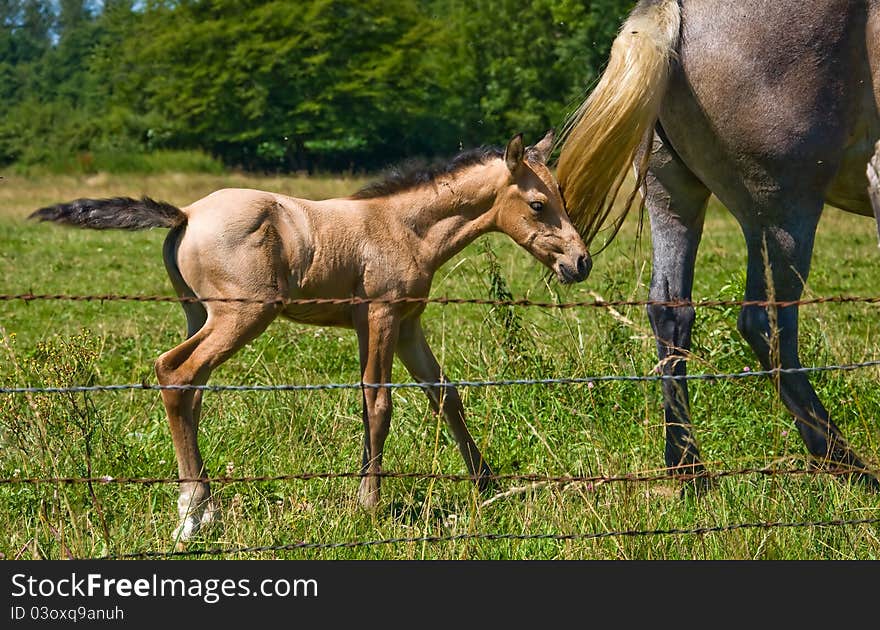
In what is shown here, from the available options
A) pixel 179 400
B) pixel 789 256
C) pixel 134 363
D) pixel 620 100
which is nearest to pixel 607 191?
pixel 620 100

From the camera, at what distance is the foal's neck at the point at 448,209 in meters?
4.55

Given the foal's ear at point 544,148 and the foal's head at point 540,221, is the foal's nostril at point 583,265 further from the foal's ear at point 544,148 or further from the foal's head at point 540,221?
the foal's ear at point 544,148

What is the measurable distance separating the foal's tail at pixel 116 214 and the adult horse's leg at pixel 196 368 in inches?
15.3

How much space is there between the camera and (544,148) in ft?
15.6

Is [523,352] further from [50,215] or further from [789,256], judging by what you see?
[50,215]

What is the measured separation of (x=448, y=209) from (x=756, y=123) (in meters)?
1.31

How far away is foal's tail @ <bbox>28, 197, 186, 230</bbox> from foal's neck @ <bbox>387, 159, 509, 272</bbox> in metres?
0.94

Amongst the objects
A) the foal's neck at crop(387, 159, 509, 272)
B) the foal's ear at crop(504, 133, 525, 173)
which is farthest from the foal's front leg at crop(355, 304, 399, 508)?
the foal's ear at crop(504, 133, 525, 173)

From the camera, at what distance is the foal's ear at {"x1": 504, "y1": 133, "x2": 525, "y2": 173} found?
14.3 ft

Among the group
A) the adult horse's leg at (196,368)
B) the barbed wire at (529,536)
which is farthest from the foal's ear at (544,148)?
the barbed wire at (529,536)

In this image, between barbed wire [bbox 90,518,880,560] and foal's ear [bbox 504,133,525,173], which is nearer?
barbed wire [bbox 90,518,880,560]

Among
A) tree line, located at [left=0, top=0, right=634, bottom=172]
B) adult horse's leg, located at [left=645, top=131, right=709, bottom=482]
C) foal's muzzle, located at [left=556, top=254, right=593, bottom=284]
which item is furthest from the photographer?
tree line, located at [left=0, top=0, right=634, bottom=172]

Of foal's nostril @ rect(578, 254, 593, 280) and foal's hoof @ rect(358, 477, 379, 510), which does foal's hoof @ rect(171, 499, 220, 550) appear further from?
foal's nostril @ rect(578, 254, 593, 280)

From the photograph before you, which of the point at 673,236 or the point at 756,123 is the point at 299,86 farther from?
the point at 756,123
